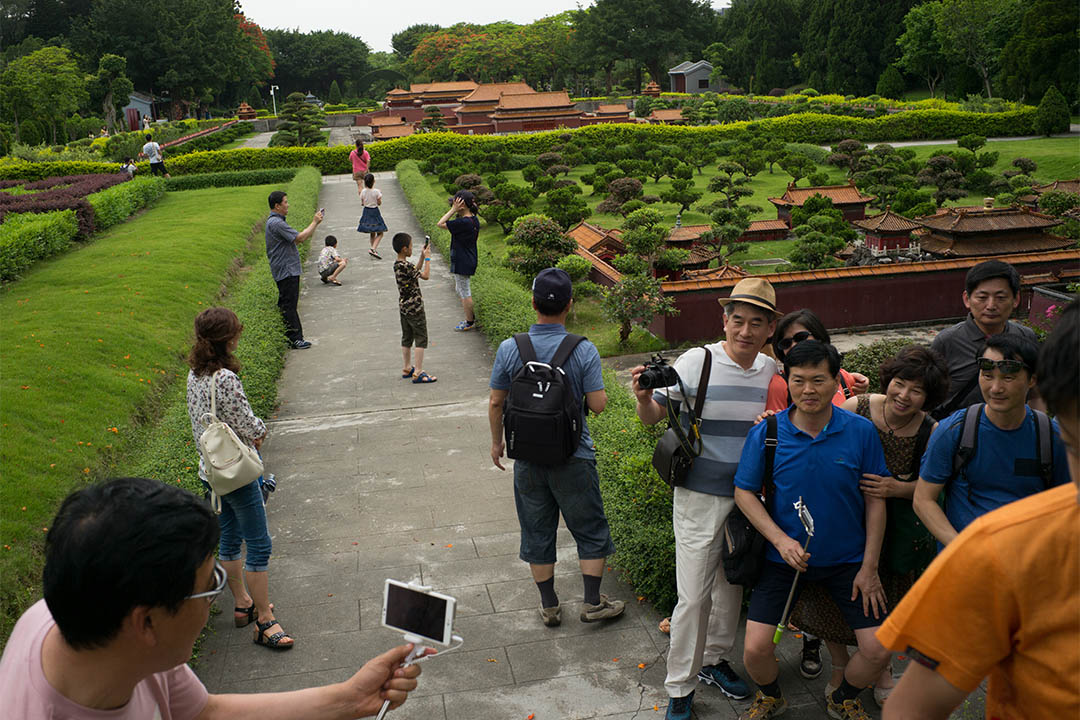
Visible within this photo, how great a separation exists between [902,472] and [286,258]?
7864 millimetres

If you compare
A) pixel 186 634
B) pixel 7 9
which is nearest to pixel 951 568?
pixel 186 634

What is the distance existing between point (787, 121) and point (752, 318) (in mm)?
35673

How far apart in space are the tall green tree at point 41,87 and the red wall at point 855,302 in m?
40.9

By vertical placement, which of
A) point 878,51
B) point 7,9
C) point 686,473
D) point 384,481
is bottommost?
point 384,481

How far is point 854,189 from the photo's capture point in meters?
19.7

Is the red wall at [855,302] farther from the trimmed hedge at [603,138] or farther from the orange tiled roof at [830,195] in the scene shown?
the trimmed hedge at [603,138]

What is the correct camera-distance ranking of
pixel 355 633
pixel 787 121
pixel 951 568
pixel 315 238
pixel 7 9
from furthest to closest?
pixel 7 9, pixel 787 121, pixel 315 238, pixel 355 633, pixel 951 568

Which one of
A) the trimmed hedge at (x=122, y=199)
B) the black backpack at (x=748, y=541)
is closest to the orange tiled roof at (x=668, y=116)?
the trimmed hedge at (x=122, y=199)

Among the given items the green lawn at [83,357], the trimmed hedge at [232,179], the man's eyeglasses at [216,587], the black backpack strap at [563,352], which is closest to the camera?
the man's eyeglasses at [216,587]

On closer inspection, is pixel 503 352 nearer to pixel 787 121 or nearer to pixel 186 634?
pixel 186 634

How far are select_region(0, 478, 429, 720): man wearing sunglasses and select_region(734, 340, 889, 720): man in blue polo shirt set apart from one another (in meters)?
2.17

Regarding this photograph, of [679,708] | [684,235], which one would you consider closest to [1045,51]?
[684,235]

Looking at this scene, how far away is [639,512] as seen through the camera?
4805mm

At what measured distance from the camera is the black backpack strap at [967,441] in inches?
122
